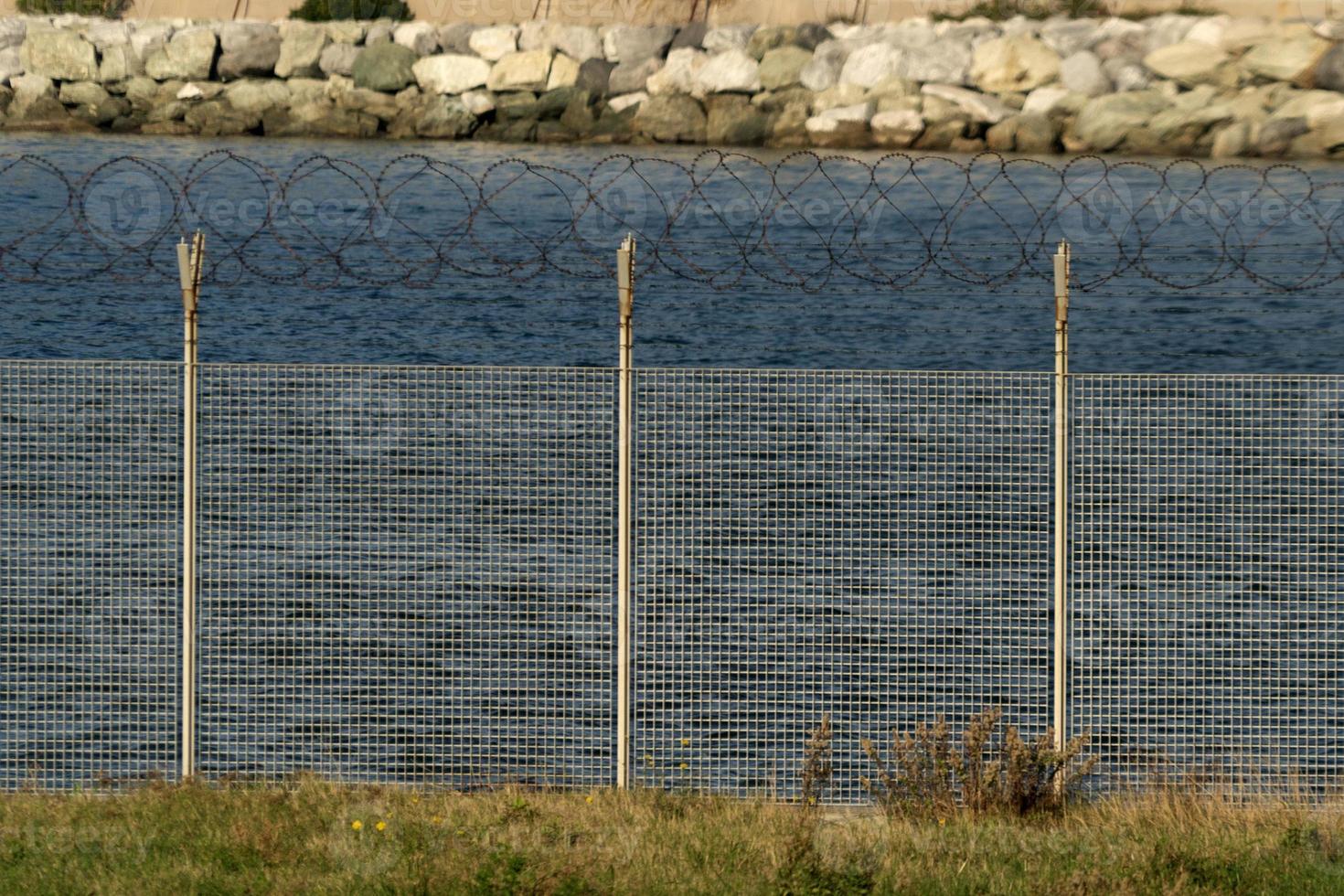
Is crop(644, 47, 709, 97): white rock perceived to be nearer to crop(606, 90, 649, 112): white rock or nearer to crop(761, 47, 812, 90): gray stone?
crop(606, 90, 649, 112): white rock

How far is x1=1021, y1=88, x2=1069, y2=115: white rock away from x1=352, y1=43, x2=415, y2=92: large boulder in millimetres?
18576

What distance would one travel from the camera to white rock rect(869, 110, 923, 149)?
2010 inches

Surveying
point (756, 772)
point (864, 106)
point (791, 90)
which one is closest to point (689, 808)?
point (756, 772)

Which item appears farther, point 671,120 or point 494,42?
point 494,42

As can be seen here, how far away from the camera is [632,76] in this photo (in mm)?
56844

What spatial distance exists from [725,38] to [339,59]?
38.2ft

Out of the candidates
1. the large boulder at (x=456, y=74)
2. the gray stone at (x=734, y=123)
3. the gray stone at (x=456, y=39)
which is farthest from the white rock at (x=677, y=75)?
the gray stone at (x=456, y=39)

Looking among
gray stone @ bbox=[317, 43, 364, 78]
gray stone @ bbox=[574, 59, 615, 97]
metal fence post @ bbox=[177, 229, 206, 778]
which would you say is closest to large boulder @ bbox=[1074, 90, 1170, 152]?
gray stone @ bbox=[574, 59, 615, 97]

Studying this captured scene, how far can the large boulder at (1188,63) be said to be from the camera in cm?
5188

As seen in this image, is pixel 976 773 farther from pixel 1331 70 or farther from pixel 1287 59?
pixel 1287 59

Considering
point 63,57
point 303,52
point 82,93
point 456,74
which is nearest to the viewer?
point 456,74

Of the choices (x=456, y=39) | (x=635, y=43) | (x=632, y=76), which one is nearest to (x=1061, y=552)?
(x=632, y=76)

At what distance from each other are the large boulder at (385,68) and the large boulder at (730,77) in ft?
29.4

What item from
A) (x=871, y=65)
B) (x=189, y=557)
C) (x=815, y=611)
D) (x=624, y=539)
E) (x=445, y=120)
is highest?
(x=871, y=65)
